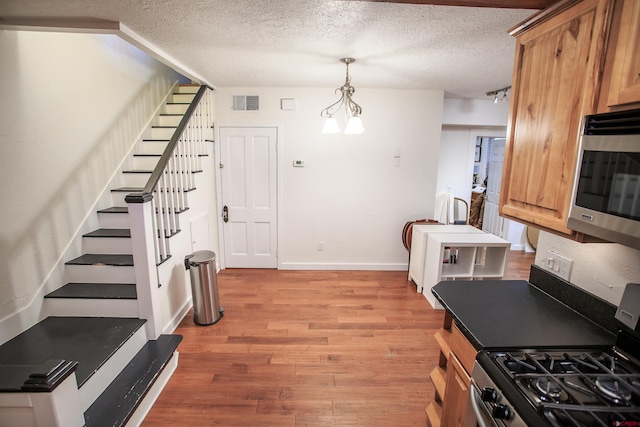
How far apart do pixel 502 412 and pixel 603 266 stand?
3.04 feet

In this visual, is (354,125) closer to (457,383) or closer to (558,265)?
(558,265)

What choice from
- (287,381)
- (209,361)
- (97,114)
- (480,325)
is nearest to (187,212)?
(97,114)

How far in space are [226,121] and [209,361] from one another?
9.70 feet

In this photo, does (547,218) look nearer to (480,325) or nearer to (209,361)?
(480,325)

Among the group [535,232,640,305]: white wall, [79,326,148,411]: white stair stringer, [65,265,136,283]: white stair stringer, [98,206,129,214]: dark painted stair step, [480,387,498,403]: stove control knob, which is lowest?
[79,326,148,411]: white stair stringer

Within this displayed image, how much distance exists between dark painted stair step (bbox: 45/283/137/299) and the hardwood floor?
2.19 feet

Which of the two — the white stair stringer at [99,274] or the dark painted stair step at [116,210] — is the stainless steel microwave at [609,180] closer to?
the white stair stringer at [99,274]

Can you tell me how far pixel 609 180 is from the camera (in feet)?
3.29

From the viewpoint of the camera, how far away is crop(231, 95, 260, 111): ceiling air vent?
4023 millimetres

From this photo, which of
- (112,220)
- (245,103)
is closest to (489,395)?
(112,220)

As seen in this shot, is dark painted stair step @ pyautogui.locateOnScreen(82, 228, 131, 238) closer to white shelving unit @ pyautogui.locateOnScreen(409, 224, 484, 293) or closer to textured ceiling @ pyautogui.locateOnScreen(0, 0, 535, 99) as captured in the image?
textured ceiling @ pyautogui.locateOnScreen(0, 0, 535, 99)

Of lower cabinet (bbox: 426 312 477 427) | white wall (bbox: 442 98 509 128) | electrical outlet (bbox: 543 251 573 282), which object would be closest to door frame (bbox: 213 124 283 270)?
white wall (bbox: 442 98 509 128)

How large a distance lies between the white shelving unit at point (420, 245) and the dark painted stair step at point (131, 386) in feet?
8.90

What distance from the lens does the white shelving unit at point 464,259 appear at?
3283 mm
